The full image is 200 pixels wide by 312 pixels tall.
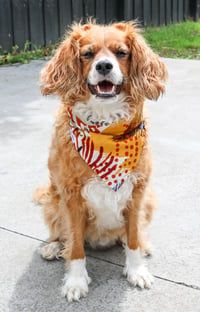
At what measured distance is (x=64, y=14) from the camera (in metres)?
9.54

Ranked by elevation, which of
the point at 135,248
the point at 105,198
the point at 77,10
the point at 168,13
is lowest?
the point at 135,248

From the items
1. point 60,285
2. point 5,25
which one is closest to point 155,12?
point 5,25

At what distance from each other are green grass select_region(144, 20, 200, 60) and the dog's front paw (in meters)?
6.78

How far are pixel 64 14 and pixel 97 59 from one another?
738 centimetres

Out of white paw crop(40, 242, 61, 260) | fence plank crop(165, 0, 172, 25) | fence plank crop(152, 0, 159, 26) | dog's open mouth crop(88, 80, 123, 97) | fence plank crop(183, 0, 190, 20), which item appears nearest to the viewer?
dog's open mouth crop(88, 80, 123, 97)

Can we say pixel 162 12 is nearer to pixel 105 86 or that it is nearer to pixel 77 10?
pixel 77 10

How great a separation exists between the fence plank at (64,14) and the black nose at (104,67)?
24.1 feet

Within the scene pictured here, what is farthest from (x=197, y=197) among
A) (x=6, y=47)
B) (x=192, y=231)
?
(x=6, y=47)

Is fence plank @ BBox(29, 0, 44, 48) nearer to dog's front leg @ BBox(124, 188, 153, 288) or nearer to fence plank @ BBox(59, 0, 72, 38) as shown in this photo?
fence plank @ BBox(59, 0, 72, 38)

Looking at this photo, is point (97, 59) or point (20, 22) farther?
point (20, 22)

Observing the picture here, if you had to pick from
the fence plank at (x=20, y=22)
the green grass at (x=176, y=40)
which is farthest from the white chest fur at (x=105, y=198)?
the green grass at (x=176, y=40)

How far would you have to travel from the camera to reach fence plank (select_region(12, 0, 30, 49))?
28.1ft

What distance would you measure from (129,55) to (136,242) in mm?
1172

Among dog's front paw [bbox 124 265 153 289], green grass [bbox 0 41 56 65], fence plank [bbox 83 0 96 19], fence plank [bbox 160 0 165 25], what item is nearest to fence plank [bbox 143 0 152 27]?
fence plank [bbox 160 0 165 25]
